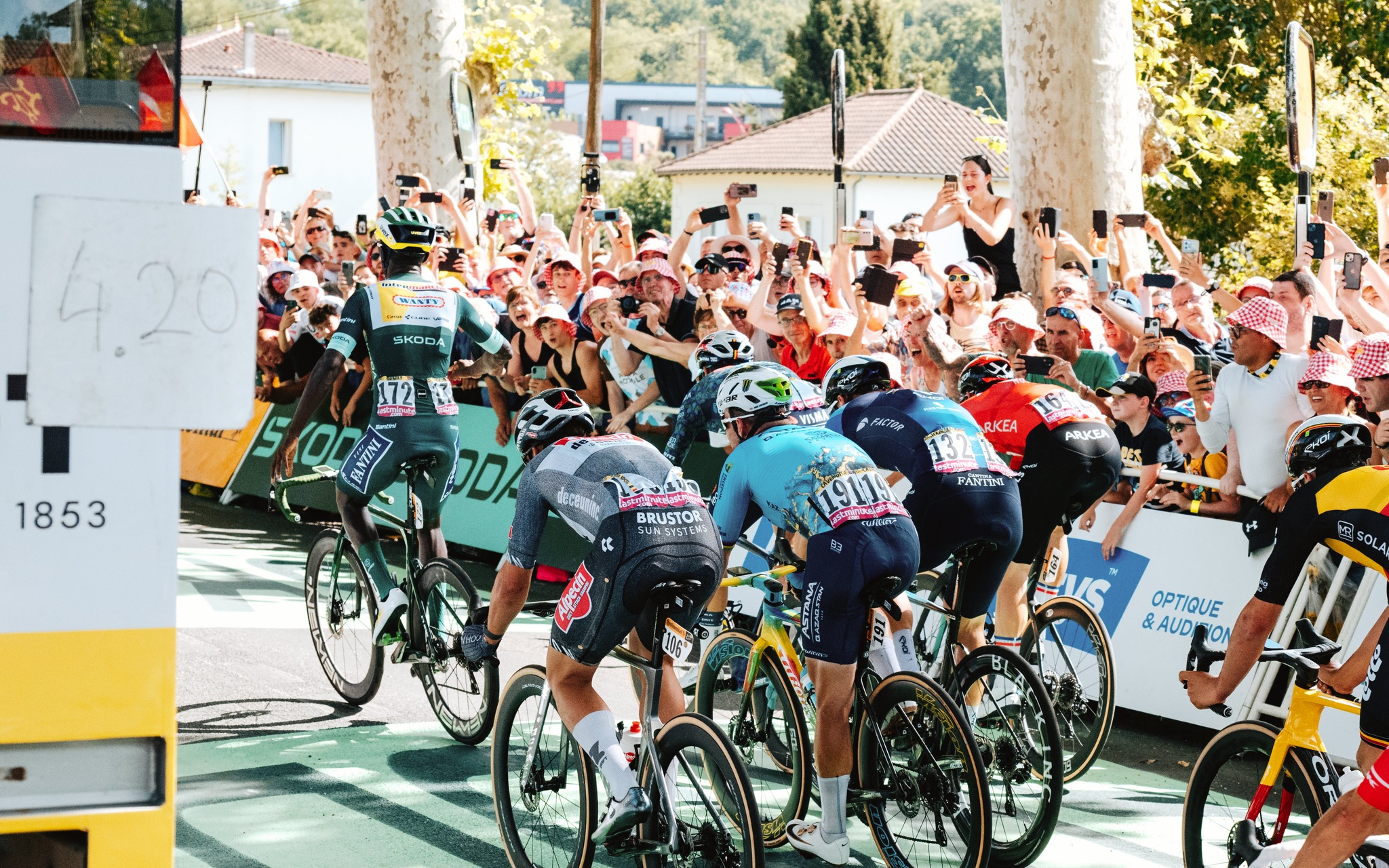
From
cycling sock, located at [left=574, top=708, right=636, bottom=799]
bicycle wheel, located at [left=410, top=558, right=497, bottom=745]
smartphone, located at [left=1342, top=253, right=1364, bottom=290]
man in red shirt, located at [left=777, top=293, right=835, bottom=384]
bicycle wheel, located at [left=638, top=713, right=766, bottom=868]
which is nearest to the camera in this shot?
bicycle wheel, located at [left=638, top=713, right=766, bottom=868]

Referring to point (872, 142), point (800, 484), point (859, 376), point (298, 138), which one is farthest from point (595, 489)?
point (298, 138)

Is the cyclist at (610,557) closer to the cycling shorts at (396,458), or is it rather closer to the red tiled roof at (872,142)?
the cycling shorts at (396,458)

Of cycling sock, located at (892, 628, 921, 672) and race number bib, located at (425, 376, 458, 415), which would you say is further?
race number bib, located at (425, 376, 458, 415)

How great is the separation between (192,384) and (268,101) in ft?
223

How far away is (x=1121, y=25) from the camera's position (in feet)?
43.4

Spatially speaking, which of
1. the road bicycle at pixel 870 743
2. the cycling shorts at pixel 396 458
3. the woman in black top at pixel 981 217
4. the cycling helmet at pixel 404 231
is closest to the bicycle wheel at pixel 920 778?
the road bicycle at pixel 870 743

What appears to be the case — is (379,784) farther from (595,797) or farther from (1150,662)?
(1150,662)

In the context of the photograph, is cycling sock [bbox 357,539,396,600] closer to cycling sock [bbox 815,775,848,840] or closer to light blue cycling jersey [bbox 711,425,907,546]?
light blue cycling jersey [bbox 711,425,907,546]

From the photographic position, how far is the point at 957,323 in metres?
10.3

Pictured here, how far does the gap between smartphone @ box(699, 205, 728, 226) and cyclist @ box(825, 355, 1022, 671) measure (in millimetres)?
5588

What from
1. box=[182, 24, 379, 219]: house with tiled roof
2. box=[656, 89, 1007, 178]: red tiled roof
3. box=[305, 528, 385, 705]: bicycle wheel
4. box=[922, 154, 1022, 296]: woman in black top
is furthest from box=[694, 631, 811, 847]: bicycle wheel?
box=[182, 24, 379, 219]: house with tiled roof

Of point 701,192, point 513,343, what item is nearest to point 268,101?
point 701,192

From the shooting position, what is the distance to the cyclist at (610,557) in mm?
5328

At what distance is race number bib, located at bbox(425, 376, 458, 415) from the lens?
327 inches
